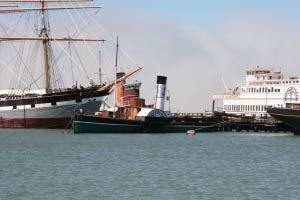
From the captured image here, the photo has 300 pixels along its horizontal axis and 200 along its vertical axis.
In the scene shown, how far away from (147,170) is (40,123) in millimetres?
46462

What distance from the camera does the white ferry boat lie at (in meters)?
98.4

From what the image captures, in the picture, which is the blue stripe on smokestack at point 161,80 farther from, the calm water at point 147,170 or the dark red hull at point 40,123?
the calm water at point 147,170

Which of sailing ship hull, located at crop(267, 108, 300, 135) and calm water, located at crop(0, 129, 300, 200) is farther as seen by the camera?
sailing ship hull, located at crop(267, 108, 300, 135)

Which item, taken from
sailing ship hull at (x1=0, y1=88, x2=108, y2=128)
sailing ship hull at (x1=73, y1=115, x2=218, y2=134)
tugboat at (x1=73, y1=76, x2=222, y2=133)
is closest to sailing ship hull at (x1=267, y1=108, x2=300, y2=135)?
tugboat at (x1=73, y1=76, x2=222, y2=133)

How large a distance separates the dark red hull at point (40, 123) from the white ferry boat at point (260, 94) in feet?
82.7

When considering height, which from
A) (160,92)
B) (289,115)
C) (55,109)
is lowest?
(289,115)

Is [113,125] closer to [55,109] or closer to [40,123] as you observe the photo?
[55,109]

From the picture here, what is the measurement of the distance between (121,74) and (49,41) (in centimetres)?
895

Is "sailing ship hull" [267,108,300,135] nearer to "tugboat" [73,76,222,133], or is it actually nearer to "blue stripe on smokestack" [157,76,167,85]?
"tugboat" [73,76,222,133]

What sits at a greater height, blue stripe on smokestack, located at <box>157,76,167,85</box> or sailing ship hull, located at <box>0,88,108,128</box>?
blue stripe on smokestack, located at <box>157,76,167,85</box>

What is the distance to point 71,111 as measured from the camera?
8488 cm

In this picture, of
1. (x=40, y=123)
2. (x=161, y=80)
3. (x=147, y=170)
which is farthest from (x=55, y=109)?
(x=147, y=170)

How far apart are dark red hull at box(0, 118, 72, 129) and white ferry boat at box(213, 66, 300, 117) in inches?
993

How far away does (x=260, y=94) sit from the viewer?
10156cm
